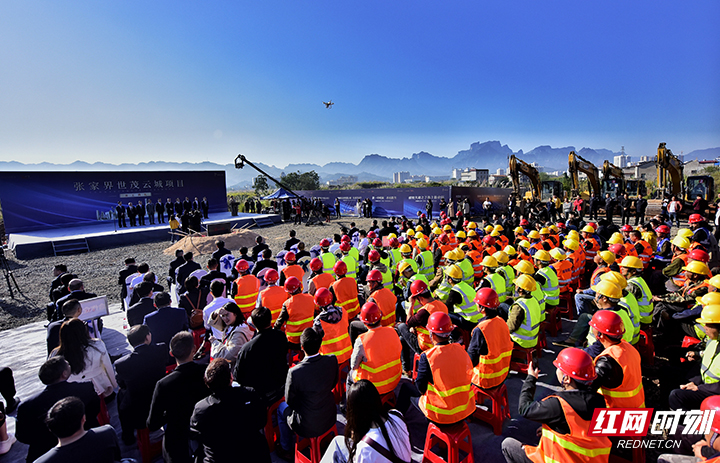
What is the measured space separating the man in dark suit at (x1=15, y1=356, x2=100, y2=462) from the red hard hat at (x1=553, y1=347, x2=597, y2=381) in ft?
12.7

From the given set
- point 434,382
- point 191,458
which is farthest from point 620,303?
point 191,458

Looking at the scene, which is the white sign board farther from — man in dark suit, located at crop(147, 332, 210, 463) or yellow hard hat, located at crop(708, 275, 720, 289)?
yellow hard hat, located at crop(708, 275, 720, 289)

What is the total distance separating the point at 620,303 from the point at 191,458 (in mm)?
4918

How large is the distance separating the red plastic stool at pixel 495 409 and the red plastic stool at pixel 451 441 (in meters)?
0.54

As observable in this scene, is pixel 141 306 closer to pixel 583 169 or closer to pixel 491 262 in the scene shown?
pixel 491 262

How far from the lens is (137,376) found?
10.5ft

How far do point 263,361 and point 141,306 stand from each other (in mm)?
2952

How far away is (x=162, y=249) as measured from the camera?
53.0 feet

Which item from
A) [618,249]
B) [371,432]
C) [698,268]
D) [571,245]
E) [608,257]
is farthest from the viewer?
[571,245]

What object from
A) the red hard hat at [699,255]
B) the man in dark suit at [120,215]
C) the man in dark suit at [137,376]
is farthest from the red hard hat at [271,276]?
the man in dark suit at [120,215]

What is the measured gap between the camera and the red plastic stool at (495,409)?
3.41 m

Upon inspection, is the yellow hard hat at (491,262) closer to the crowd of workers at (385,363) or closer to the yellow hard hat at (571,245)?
the crowd of workers at (385,363)

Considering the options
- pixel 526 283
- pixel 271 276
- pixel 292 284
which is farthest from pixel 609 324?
pixel 271 276

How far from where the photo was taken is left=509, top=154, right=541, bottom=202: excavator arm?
65.3 feet
